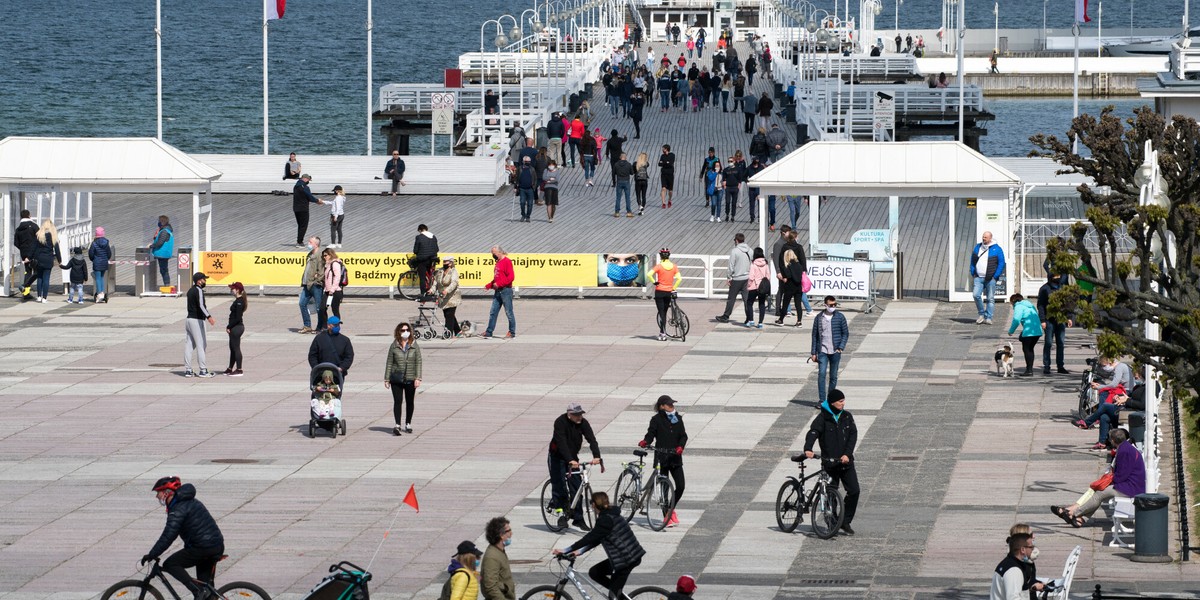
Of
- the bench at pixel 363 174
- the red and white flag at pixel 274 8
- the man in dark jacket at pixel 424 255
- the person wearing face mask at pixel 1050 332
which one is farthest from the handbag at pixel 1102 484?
the red and white flag at pixel 274 8

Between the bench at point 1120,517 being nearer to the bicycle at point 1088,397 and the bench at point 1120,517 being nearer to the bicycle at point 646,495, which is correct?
the bicycle at point 646,495

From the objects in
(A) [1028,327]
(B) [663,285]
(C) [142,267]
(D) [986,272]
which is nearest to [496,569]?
(A) [1028,327]

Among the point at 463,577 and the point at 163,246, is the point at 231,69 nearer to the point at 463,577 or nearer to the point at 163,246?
the point at 163,246

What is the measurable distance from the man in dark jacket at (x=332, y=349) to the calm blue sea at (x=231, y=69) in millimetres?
64001

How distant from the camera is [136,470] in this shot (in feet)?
65.0

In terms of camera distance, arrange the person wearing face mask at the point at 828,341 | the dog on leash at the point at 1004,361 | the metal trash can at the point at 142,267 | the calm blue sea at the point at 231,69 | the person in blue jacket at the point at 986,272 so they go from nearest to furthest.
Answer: the person wearing face mask at the point at 828,341 < the dog on leash at the point at 1004,361 < the person in blue jacket at the point at 986,272 < the metal trash can at the point at 142,267 < the calm blue sea at the point at 231,69

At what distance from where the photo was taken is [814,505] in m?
17.2

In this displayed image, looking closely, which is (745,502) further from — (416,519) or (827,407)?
(416,519)

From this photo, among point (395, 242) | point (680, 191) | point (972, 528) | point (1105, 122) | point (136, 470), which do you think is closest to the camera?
point (972, 528)

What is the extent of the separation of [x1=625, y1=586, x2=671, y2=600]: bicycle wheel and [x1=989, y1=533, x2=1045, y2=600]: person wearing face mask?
7.87ft

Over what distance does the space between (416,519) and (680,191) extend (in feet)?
89.0

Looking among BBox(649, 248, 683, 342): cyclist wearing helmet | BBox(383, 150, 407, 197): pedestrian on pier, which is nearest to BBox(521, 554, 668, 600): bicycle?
BBox(649, 248, 683, 342): cyclist wearing helmet

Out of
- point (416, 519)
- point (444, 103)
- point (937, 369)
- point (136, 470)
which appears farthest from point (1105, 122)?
point (444, 103)

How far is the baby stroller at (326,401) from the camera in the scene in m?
21.5
